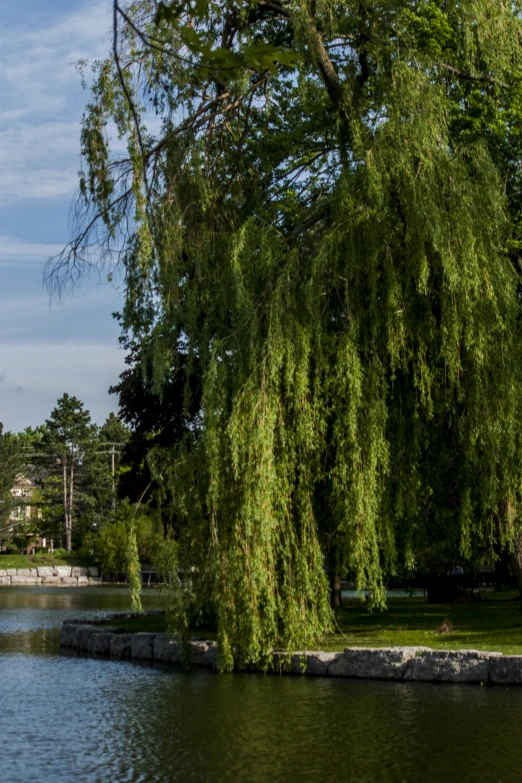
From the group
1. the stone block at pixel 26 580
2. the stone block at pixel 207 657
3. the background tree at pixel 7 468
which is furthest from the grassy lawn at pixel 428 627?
the background tree at pixel 7 468

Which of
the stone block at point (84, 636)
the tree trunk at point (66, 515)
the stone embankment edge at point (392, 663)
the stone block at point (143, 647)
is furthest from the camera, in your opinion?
the tree trunk at point (66, 515)

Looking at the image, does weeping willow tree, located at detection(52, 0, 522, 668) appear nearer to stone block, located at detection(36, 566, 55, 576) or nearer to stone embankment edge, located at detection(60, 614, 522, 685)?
stone embankment edge, located at detection(60, 614, 522, 685)

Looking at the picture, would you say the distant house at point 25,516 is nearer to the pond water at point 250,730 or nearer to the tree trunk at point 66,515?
the tree trunk at point 66,515

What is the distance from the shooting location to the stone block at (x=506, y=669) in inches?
480

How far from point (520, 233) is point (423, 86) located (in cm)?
367

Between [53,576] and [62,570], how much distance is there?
1418mm

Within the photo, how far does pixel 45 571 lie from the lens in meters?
64.8

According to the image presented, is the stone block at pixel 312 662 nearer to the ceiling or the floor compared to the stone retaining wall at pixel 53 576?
nearer to the floor

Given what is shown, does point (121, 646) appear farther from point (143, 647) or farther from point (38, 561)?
point (38, 561)

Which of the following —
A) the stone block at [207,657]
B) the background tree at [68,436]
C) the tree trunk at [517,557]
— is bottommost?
the stone block at [207,657]

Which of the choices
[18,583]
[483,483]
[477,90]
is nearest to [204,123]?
[477,90]

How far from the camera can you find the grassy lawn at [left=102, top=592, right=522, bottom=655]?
1471 cm

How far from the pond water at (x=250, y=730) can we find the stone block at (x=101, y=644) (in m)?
3.21

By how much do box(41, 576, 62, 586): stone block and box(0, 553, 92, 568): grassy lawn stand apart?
2133mm
